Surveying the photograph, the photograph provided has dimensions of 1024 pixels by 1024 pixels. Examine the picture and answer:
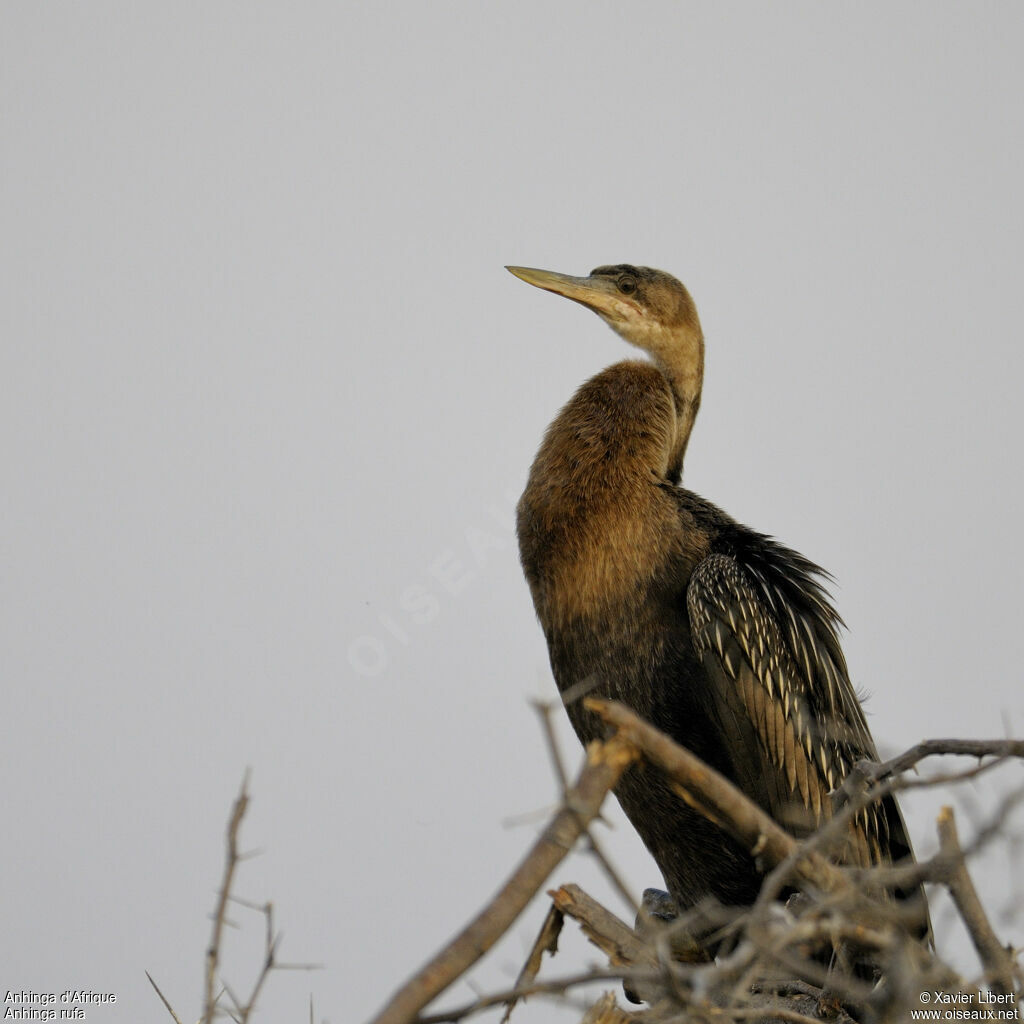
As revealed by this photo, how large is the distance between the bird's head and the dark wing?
132cm

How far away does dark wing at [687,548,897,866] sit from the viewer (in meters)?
3.94

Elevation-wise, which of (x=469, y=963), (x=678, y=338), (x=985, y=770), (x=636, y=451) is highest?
(x=678, y=338)

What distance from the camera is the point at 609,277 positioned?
5410 mm

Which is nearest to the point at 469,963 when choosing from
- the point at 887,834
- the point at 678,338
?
the point at 887,834

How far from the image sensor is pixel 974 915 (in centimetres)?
226

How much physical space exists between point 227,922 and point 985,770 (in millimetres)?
1369

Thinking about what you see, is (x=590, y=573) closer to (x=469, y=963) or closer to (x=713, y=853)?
(x=713, y=853)

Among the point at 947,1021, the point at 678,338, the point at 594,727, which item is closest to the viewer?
the point at 947,1021

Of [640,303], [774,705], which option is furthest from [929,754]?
[640,303]

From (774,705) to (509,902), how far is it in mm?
2111

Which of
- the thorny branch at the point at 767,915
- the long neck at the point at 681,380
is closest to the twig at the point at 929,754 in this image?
the thorny branch at the point at 767,915

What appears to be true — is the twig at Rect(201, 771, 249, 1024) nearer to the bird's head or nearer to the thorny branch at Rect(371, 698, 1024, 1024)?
the thorny branch at Rect(371, 698, 1024, 1024)

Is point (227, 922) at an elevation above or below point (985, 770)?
below

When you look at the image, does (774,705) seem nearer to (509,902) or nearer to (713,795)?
(713,795)
